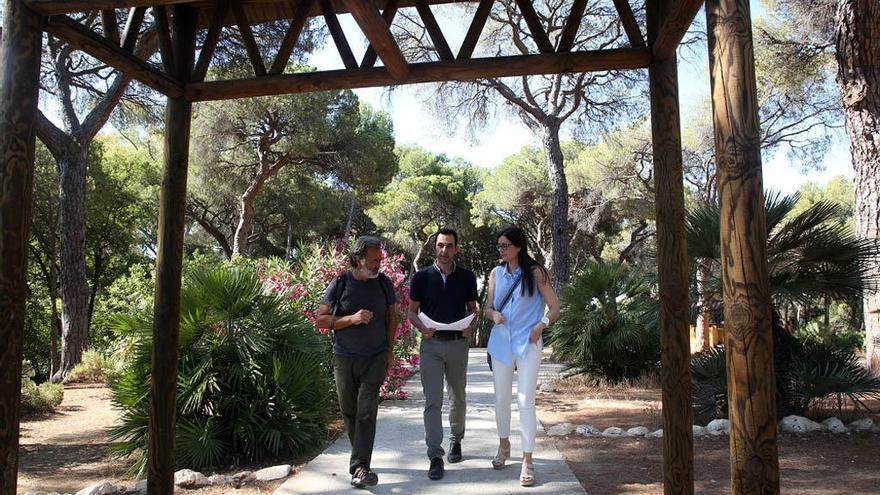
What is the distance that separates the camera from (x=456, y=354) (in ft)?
15.8

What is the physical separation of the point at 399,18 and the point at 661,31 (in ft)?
40.5

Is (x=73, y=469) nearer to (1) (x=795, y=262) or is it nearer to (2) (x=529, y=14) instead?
(2) (x=529, y=14)

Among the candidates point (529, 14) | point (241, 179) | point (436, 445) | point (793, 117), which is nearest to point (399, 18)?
point (241, 179)

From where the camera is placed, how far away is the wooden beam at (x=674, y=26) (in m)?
3.53

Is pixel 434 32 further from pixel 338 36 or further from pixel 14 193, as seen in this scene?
pixel 14 193

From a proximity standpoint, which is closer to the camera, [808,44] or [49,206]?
[808,44]

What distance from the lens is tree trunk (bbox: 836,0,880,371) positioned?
867cm

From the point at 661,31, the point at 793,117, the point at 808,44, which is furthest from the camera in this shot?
the point at 793,117

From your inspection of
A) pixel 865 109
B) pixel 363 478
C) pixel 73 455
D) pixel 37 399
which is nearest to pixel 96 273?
pixel 37 399

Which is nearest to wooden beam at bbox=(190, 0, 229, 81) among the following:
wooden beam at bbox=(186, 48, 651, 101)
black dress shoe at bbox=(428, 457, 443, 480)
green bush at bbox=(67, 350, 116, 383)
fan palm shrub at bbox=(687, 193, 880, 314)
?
wooden beam at bbox=(186, 48, 651, 101)

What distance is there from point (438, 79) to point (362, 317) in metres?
1.72

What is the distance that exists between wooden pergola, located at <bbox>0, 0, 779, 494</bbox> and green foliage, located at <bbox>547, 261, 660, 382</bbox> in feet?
19.5

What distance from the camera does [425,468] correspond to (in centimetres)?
504

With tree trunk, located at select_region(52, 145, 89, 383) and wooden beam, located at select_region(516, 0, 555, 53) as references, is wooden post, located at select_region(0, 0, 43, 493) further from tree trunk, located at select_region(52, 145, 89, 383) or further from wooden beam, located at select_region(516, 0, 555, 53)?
tree trunk, located at select_region(52, 145, 89, 383)
